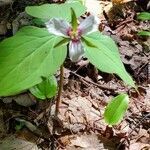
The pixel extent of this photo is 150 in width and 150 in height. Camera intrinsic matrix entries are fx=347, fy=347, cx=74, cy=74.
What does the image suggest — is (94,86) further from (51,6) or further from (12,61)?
(12,61)

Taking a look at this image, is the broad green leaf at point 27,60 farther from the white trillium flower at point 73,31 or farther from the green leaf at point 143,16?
the green leaf at point 143,16

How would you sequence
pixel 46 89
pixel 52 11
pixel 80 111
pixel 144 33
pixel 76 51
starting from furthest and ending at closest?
pixel 144 33 → pixel 80 111 → pixel 46 89 → pixel 52 11 → pixel 76 51

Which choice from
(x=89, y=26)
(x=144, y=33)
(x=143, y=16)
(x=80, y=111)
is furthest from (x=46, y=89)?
(x=143, y=16)

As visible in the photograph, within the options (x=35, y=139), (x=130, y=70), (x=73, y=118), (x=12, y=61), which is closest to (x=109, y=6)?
(x=130, y=70)

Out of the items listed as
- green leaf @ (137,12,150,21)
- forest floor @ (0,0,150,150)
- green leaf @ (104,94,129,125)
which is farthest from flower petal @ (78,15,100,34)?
green leaf @ (137,12,150,21)

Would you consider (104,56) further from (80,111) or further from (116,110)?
(80,111)

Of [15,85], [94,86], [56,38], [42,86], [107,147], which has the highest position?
[56,38]

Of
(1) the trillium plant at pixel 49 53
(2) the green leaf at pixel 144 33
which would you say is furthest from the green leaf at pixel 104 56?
(2) the green leaf at pixel 144 33
